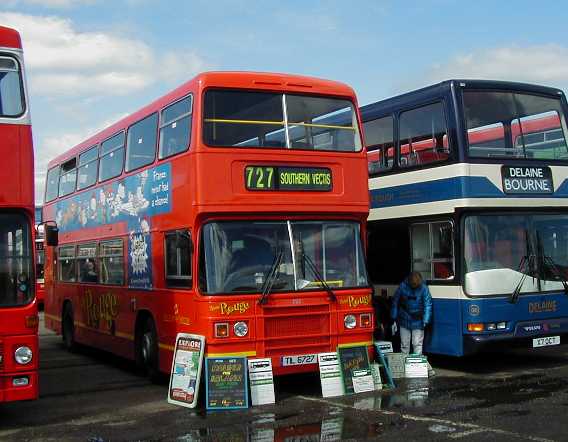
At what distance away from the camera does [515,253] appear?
1268 centimetres

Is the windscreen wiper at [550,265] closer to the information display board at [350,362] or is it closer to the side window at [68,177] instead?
the information display board at [350,362]

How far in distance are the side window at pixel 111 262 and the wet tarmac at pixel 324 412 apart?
185 centimetres

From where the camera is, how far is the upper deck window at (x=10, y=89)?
9398 millimetres

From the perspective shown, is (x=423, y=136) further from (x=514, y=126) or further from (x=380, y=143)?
(x=514, y=126)

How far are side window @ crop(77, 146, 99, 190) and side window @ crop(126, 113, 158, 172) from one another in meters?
1.98

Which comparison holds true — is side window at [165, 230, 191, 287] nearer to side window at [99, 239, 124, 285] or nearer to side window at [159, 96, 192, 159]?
side window at [159, 96, 192, 159]

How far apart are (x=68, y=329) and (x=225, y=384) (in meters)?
8.49

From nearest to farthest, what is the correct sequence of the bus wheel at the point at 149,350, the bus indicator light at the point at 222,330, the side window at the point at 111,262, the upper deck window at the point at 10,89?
the upper deck window at the point at 10,89 < the bus indicator light at the point at 222,330 < the bus wheel at the point at 149,350 < the side window at the point at 111,262

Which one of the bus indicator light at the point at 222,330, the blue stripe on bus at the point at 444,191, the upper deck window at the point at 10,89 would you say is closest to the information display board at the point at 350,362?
the bus indicator light at the point at 222,330

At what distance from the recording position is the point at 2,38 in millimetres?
9508

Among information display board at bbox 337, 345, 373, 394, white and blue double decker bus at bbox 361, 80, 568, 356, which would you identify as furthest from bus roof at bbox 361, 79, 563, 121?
information display board at bbox 337, 345, 373, 394

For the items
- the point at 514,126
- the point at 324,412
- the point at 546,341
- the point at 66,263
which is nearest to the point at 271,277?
the point at 324,412

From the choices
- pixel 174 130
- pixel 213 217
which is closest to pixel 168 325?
pixel 213 217

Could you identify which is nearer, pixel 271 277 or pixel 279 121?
pixel 271 277
